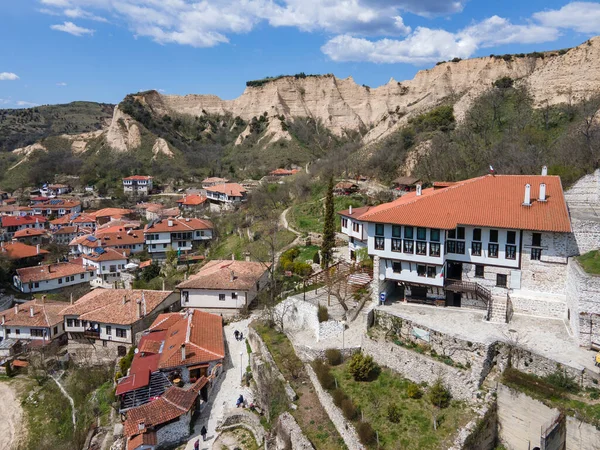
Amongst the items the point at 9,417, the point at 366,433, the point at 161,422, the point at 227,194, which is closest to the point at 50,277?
the point at 9,417

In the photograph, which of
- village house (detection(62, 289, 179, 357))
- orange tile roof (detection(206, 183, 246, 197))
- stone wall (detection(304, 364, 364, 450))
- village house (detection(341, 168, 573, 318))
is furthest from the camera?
orange tile roof (detection(206, 183, 246, 197))

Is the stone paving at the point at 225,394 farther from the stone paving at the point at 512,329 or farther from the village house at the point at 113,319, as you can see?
the stone paving at the point at 512,329

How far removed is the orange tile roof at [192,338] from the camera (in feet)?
74.4

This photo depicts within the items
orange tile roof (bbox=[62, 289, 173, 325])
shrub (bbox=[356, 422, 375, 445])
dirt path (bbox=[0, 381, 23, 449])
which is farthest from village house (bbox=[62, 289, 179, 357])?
shrub (bbox=[356, 422, 375, 445])

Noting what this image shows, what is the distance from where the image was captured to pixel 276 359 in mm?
21062

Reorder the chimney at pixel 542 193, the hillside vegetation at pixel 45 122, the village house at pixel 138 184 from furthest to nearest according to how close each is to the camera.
Result: the hillside vegetation at pixel 45 122
the village house at pixel 138 184
the chimney at pixel 542 193

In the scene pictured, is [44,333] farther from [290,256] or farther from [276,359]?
[276,359]

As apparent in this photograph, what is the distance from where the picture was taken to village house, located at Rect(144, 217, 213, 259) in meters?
52.2

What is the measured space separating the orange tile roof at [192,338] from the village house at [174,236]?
23.5 meters

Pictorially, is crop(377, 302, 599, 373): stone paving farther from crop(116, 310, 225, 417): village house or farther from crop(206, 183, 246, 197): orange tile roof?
crop(206, 183, 246, 197): orange tile roof

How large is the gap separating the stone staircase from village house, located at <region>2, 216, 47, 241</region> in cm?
6887

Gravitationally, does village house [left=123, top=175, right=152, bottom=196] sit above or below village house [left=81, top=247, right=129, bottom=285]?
above

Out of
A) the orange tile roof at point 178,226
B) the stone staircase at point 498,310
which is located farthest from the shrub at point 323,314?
the orange tile roof at point 178,226

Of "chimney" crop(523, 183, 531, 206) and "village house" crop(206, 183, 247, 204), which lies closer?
"chimney" crop(523, 183, 531, 206)
